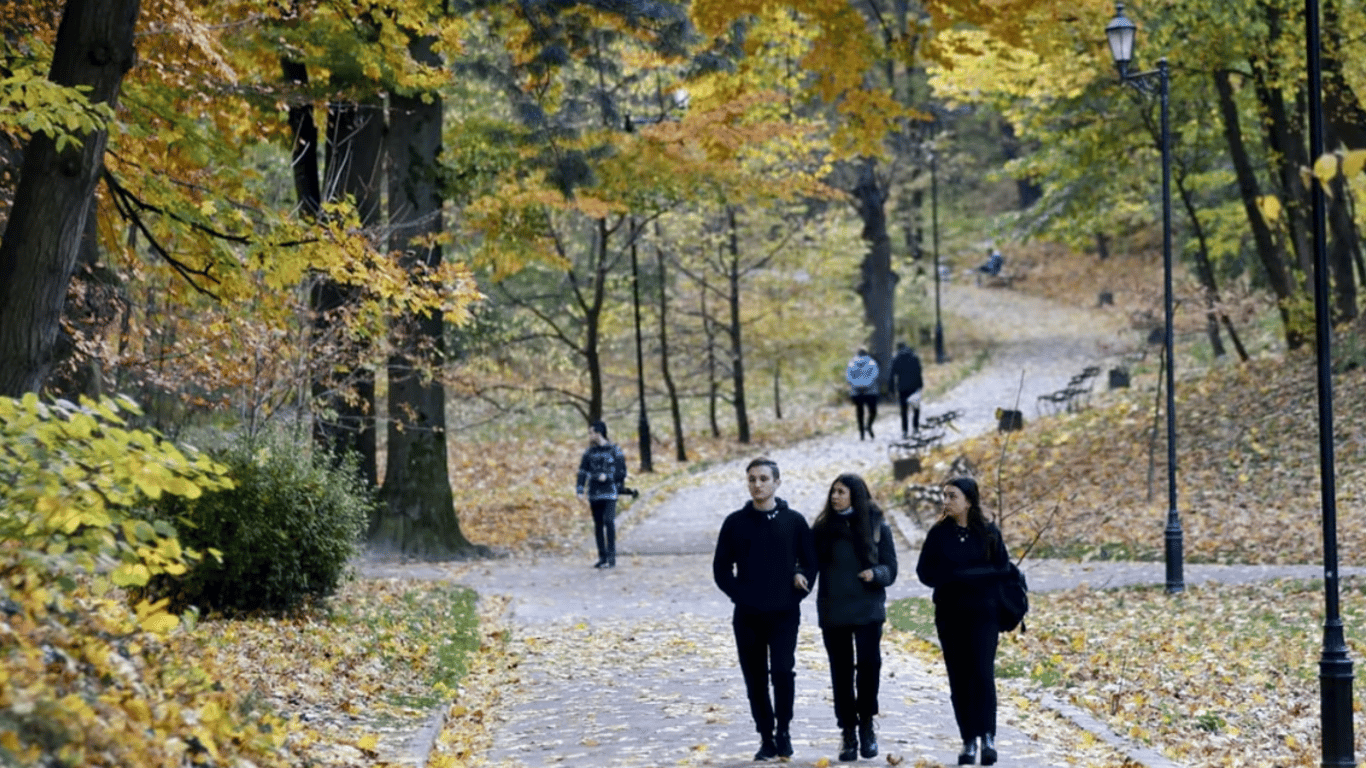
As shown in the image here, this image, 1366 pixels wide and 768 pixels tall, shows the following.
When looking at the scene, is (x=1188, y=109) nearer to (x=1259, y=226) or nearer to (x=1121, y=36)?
(x=1259, y=226)

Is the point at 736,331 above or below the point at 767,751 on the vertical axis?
above

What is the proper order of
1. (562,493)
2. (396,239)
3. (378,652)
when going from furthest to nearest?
(562,493), (396,239), (378,652)

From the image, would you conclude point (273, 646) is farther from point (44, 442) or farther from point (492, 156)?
point (492, 156)

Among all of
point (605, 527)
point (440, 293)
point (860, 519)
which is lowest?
point (605, 527)

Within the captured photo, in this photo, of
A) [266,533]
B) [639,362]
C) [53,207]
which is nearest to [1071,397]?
[639,362]

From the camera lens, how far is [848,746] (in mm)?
9227

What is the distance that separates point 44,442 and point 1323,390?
6709 millimetres

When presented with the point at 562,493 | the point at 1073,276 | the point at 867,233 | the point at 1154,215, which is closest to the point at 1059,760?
the point at 562,493

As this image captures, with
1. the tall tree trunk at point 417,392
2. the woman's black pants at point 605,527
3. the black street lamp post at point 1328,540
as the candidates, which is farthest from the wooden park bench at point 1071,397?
the black street lamp post at point 1328,540

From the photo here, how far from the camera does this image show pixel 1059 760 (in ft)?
31.1

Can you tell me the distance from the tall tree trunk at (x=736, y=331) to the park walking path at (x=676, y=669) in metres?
8.10

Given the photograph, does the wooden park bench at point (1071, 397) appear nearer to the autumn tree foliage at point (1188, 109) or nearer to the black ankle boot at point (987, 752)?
the autumn tree foliage at point (1188, 109)

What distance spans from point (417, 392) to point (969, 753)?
44.0 ft

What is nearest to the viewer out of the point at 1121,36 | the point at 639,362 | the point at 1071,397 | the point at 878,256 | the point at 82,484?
the point at 82,484
